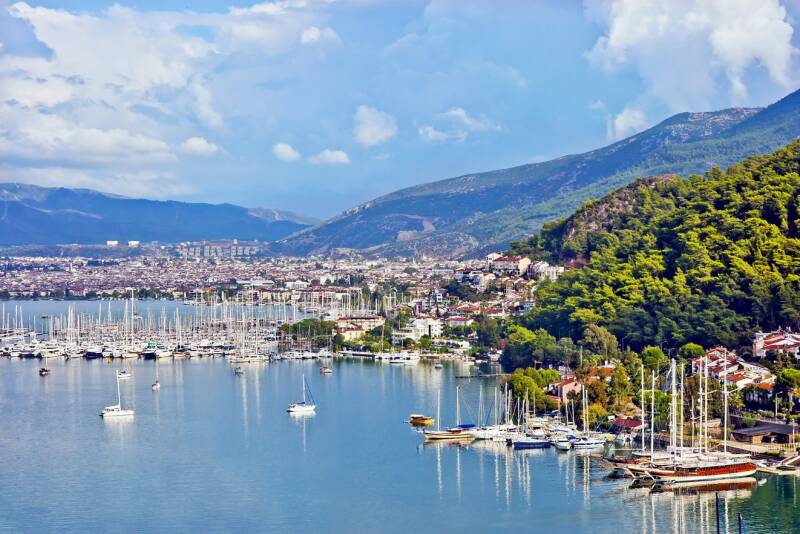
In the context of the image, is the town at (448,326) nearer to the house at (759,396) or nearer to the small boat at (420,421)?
the house at (759,396)

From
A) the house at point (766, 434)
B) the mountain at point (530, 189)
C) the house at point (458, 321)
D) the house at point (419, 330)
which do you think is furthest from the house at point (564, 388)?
the mountain at point (530, 189)

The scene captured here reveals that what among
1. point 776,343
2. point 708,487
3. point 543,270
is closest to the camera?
point 708,487

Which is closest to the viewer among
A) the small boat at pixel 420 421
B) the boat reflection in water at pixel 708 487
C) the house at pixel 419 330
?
the boat reflection in water at pixel 708 487

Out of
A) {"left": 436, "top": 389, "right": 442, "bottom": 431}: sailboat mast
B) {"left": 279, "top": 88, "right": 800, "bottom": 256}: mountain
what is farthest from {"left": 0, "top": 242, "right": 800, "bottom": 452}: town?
{"left": 279, "top": 88, "right": 800, "bottom": 256}: mountain

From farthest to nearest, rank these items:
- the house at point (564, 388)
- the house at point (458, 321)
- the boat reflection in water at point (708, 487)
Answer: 1. the house at point (458, 321)
2. the house at point (564, 388)
3. the boat reflection in water at point (708, 487)

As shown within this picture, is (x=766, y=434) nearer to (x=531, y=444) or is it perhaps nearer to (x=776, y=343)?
(x=531, y=444)

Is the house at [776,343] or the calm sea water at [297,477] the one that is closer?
the calm sea water at [297,477]

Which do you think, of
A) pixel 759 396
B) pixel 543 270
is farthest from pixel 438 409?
pixel 543 270
